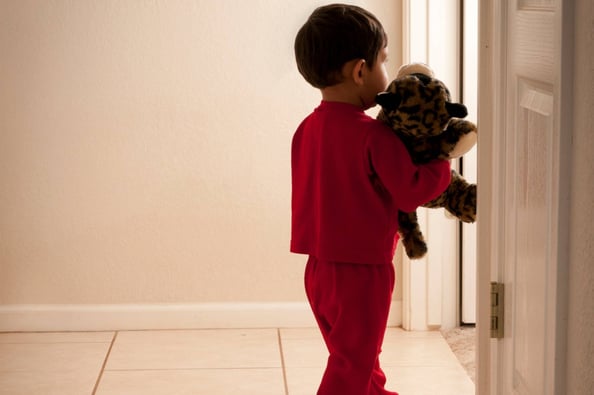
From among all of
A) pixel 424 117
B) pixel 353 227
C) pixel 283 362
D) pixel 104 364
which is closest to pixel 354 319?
pixel 353 227

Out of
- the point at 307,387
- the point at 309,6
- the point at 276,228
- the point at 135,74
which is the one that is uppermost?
the point at 309,6

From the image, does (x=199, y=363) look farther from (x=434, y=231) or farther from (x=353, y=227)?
(x=353, y=227)

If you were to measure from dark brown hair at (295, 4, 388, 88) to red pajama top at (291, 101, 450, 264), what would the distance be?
0.08 metres

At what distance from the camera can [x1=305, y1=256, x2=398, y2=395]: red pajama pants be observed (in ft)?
6.40

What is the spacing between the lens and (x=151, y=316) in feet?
10.1

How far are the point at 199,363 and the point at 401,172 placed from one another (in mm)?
1153

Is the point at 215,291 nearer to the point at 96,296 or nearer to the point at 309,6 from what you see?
the point at 96,296

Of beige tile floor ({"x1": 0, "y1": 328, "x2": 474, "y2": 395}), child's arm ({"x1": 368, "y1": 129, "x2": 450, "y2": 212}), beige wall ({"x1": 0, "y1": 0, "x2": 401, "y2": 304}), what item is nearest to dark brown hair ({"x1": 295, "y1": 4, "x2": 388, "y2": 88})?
child's arm ({"x1": 368, "y1": 129, "x2": 450, "y2": 212})

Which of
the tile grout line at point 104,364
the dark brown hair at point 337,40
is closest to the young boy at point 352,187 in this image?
the dark brown hair at point 337,40

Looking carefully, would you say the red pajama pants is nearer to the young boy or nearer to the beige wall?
the young boy

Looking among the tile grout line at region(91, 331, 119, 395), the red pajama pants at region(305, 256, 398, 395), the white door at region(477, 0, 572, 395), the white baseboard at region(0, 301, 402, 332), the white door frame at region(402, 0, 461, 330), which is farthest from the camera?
the white baseboard at region(0, 301, 402, 332)

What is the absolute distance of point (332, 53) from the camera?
191 cm

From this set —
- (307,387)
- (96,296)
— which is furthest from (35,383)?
(307,387)

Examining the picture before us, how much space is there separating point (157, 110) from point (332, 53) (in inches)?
47.4
